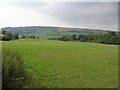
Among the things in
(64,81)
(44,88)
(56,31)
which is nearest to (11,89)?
(44,88)

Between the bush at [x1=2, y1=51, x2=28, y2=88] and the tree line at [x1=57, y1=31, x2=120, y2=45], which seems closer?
the bush at [x1=2, y1=51, x2=28, y2=88]

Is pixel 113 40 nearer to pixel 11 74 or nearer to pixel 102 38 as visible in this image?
pixel 102 38

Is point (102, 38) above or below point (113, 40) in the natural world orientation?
above

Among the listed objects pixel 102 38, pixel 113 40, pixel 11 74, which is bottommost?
pixel 113 40

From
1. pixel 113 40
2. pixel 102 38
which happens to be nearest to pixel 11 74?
pixel 113 40

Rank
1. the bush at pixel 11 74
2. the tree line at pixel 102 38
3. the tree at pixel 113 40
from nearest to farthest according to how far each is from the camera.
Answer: the bush at pixel 11 74 < the tree at pixel 113 40 < the tree line at pixel 102 38

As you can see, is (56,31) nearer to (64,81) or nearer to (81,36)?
(81,36)

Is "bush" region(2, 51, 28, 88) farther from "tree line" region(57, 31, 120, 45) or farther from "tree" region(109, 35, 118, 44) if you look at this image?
"tree" region(109, 35, 118, 44)

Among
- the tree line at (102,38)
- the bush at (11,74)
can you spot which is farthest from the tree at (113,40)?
the bush at (11,74)

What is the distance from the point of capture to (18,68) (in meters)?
9.91

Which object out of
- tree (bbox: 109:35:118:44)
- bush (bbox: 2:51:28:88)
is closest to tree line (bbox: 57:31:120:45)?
tree (bbox: 109:35:118:44)

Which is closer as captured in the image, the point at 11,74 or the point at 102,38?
the point at 11,74

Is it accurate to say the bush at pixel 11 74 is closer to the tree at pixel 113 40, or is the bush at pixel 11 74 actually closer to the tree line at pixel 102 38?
the tree line at pixel 102 38

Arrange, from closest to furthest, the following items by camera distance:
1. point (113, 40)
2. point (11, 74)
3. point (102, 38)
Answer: point (11, 74)
point (113, 40)
point (102, 38)
